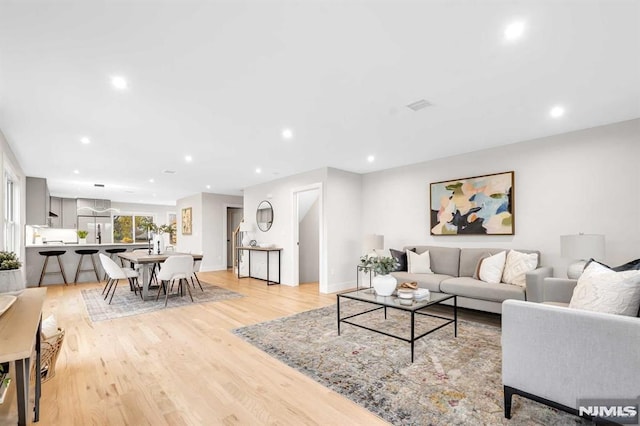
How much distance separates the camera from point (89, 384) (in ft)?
7.43

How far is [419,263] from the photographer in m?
4.66

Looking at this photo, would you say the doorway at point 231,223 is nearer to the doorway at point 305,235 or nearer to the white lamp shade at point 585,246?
the doorway at point 305,235

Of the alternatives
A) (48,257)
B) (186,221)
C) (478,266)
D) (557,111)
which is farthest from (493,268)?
(186,221)

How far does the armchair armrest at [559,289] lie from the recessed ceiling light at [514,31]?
2.21 meters

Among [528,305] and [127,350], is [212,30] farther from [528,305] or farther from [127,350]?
[127,350]

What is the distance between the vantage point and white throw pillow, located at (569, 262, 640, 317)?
5.63ft

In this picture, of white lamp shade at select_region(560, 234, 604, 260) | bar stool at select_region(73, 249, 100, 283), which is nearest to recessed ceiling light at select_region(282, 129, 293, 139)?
white lamp shade at select_region(560, 234, 604, 260)

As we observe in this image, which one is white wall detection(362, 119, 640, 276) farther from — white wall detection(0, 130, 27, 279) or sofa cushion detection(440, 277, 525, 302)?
white wall detection(0, 130, 27, 279)

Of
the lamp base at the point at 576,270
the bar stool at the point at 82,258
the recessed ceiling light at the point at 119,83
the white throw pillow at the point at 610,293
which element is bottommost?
the bar stool at the point at 82,258

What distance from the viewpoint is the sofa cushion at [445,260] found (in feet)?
14.7

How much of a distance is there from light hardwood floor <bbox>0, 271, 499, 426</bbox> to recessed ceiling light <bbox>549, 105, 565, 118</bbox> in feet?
8.15

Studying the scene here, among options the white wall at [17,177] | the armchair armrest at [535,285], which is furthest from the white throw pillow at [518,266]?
the white wall at [17,177]

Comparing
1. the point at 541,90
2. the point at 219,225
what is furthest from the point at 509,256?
the point at 219,225

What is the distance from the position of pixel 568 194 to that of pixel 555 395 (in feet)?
9.99
